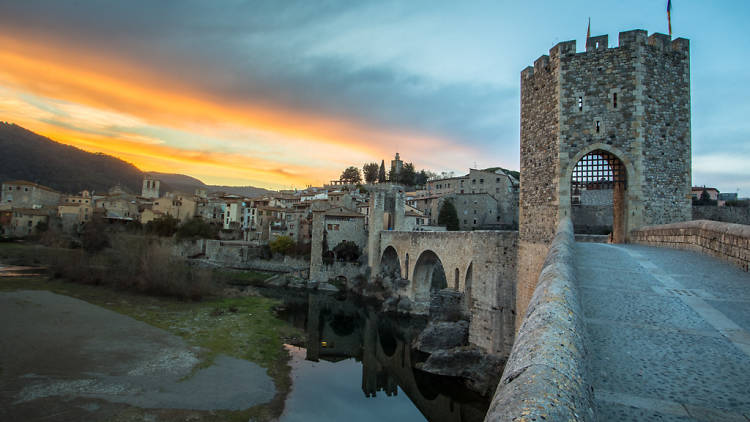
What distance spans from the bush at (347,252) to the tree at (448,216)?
10350 millimetres

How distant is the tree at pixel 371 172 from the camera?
260ft

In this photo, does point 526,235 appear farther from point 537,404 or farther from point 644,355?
point 537,404

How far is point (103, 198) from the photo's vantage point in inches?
2365

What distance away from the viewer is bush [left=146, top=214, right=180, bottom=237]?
49.5 m

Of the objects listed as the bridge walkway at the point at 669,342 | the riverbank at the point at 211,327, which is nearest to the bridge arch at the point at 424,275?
the riverbank at the point at 211,327

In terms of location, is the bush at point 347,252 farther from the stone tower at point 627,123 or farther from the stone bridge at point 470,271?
the stone tower at point 627,123

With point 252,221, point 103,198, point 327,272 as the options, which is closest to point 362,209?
point 327,272

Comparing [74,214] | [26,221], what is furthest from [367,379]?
[26,221]

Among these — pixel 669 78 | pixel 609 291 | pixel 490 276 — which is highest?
pixel 669 78

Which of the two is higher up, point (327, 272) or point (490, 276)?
point (490, 276)

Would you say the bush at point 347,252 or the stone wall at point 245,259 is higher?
the bush at point 347,252

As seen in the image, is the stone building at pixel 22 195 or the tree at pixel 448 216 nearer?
the tree at pixel 448 216

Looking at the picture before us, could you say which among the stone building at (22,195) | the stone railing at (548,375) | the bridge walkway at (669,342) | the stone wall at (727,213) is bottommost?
the bridge walkway at (669,342)

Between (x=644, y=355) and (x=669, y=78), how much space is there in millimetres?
9386
